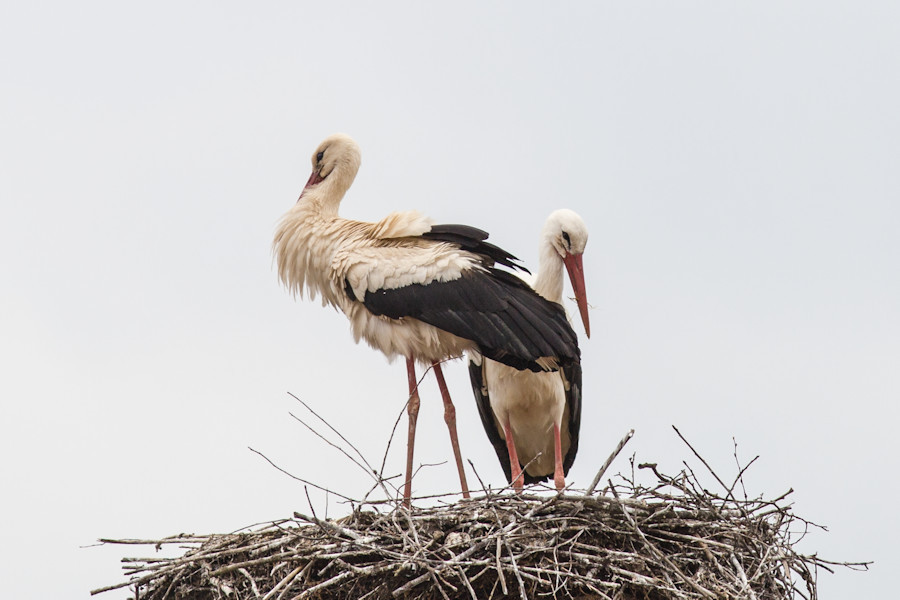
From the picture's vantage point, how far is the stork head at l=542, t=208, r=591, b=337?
23.2ft

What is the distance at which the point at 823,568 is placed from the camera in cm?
588

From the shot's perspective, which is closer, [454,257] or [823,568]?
[823,568]

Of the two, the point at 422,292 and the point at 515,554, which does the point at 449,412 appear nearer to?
the point at 422,292

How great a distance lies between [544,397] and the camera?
7621 mm

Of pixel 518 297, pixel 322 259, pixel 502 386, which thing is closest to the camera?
pixel 518 297

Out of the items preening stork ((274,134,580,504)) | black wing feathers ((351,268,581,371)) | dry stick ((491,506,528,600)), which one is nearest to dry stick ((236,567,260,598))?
dry stick ((491,506,528,600))

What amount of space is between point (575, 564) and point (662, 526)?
48cm

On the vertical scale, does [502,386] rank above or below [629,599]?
above

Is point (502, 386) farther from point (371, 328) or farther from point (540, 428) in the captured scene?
point (371, 328)

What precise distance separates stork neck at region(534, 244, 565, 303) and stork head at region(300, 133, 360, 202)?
118 cm

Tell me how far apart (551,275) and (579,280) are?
14cm

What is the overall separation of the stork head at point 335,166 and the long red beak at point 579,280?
1.30 m

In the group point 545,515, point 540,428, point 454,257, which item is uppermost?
point 454,257

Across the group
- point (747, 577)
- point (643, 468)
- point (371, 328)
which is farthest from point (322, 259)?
point (747, 577)
